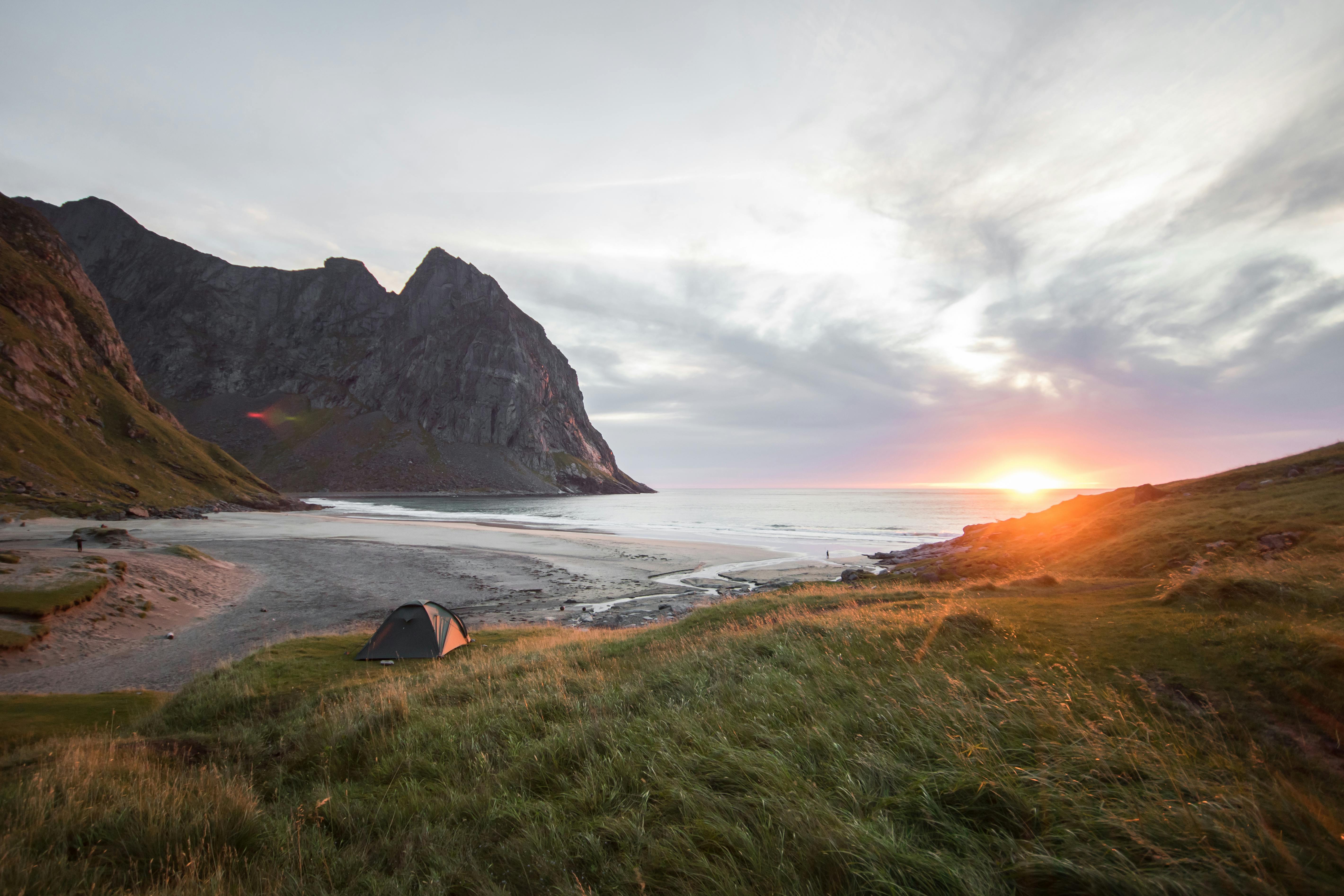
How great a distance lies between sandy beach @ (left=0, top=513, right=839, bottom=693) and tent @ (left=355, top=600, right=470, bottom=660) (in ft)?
13.9

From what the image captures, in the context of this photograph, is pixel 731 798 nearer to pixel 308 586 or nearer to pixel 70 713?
pixel 70 713

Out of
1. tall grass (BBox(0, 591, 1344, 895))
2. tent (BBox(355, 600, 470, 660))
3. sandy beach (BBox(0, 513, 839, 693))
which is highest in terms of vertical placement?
tall grass (BBox(0, 591, 1344, 895))

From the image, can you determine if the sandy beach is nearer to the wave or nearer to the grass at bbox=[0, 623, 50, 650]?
the grass at bbox=[0, 623, 50, 650]

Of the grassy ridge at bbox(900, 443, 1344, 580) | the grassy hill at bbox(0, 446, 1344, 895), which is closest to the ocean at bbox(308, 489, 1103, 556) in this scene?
the grassy ridge at bbox(900, 443, 1344, 580)

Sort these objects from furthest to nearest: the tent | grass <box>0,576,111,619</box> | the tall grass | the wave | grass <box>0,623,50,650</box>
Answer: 1. the wave
2. grass <box>0,576,111,619</box>
3. the tent
4. grass <box>0,623,50,650</box>
5. the tall grass

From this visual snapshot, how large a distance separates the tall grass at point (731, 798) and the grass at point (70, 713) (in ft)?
6.88

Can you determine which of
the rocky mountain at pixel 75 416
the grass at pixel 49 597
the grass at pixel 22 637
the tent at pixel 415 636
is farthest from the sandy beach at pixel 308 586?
the rocky mountain at pixel 75 416

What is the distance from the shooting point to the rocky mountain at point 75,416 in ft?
192

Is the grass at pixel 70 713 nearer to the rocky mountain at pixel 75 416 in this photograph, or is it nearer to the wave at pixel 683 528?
the wave at pixel 683 528

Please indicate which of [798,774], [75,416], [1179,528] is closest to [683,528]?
[1179,528]

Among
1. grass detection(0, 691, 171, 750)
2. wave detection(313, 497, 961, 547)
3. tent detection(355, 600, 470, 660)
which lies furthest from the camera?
wave detection(313, 497, 961, 547)

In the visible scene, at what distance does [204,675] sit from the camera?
1254 cm

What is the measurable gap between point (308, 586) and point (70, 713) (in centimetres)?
2109

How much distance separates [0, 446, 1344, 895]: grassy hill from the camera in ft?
10.5
